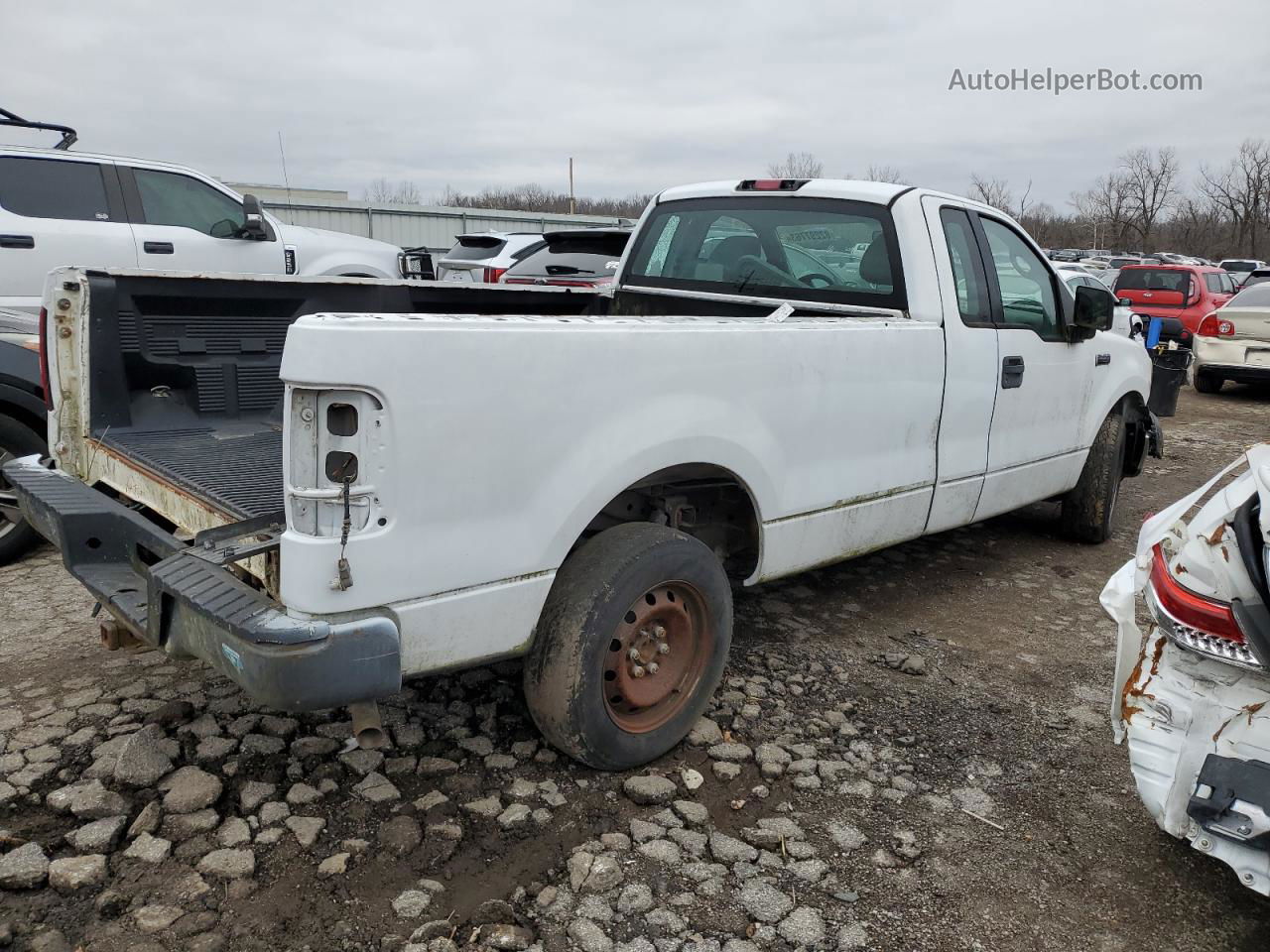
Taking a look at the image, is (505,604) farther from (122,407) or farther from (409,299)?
(409,299)

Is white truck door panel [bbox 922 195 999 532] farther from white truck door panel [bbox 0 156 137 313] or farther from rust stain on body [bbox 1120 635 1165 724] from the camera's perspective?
white truck door panel [bbox 0 156 137 313]

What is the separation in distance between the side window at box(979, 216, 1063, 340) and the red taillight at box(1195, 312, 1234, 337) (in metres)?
9.96

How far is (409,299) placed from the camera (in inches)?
168

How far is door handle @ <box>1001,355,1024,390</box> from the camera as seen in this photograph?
4.36 meters

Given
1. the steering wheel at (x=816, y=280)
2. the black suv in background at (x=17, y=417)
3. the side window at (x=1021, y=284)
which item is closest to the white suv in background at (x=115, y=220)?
the black suv in background at (x=17, y=417)

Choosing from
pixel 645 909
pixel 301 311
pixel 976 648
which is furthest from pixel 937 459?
pixel 301 311

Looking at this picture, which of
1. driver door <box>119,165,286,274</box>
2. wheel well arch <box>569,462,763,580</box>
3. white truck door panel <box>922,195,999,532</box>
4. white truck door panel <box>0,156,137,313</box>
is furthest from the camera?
driver door <box>119,165,286,274</box>

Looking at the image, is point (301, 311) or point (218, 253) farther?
point (218, 253)

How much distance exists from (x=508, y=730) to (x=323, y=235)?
825 centimetres

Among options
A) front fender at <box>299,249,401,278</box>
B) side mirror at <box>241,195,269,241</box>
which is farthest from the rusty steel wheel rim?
front fender at <box>299,249,401,278</box>

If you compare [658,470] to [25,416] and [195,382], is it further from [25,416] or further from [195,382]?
[25,416]

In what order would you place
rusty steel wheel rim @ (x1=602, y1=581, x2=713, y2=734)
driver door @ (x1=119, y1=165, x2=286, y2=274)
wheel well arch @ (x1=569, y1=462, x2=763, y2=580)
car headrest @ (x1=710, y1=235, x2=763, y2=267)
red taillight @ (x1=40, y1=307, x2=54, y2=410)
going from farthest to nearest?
driver door @ (x1=119, y1=165, x2=286, y2=274) → car headrest @ (x1=710, y1=235, x2=763, y2=267) → red taillight @ (x1=40, y1=307, x2=54, y2=410) → wheel well arch @ (x1=569, y1=462, x2=763, y2=580) → rusty steel wheel rim @ (x1=602, y1=581, x2=713, y2=734)

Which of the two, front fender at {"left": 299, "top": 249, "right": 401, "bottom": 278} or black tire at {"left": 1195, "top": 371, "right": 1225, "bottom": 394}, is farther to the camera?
black tire at {"left": 1195, "top": 371, "right": 1225, "bottom": 394}

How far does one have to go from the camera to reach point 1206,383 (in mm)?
13672
